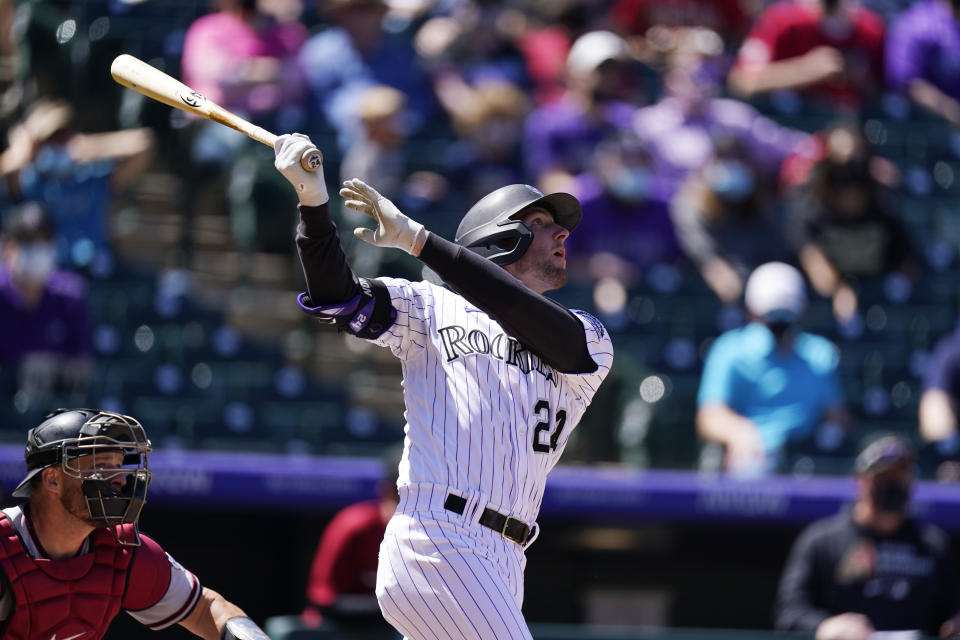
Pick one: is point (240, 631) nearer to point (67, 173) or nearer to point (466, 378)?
point (466, 378)

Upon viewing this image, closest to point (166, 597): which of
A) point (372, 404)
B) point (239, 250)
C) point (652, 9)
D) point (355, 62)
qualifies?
point (372, 404)

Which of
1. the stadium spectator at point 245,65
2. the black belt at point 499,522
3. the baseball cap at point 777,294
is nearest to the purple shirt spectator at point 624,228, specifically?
the baseball cap at point 777,294

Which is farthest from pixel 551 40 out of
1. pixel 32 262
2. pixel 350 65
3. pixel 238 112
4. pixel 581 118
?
pixel 32 262

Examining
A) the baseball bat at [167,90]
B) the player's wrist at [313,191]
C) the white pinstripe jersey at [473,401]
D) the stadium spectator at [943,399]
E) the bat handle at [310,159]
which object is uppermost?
the baseball bat at [167,90]

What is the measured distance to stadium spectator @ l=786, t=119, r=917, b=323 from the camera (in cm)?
786

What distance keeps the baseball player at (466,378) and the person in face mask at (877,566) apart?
91.4 inches

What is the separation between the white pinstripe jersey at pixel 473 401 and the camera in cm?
348

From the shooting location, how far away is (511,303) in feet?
11.1

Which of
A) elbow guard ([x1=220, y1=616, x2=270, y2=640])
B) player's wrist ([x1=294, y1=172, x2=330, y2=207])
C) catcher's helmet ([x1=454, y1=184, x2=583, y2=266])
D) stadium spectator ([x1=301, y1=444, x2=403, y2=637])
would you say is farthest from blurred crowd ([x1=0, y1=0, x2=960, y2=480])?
player's wrist ([x1=294, y1=172, x2=330, y2=207])

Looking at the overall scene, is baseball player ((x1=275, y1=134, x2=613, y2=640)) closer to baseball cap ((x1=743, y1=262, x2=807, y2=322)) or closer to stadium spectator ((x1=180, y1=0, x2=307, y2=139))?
baseball cap ((x1=743, y1=262, x2=807, y2=322))

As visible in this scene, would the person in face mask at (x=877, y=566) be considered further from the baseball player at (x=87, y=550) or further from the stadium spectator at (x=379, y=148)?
the stadium spectator at (x=379, y=148)

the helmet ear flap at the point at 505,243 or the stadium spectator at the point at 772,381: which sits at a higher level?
the helmet ear flap at the point at 505,243

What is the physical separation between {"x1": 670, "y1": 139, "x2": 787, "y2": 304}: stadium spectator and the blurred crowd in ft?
0.05

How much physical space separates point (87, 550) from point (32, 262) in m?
3.43
